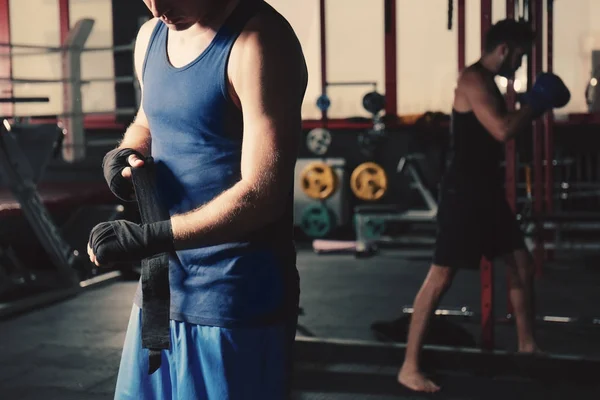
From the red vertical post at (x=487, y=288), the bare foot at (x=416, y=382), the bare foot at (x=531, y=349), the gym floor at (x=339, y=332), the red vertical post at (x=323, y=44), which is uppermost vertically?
the red vertical post at (x=323, y=44)

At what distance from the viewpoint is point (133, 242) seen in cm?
123

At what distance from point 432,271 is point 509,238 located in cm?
36

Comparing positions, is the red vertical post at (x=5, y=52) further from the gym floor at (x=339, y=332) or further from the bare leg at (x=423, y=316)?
the bare leg at (x=423, y=316)

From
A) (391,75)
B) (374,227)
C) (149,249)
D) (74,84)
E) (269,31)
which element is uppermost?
(391,75)

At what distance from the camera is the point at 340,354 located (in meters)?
3.54

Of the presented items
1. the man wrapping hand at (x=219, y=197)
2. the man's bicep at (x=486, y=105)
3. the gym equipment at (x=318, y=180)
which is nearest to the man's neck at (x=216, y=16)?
the man wrapping hand at (x=219, y=197)

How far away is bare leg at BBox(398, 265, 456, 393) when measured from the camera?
3.03 m

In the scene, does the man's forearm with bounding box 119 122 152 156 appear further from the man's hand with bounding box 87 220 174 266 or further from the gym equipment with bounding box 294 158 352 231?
the gym equipment with bounding box 294 158 352 231

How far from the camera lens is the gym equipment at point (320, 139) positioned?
7.34 meters

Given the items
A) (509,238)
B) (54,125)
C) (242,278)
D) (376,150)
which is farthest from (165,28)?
(376,150)

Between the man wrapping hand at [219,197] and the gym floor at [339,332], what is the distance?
1.82 m

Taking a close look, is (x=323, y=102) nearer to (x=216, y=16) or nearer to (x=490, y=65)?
(x=490, y=65)

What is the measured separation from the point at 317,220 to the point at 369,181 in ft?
2.00

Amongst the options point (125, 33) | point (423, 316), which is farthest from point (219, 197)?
point (125, 33)
